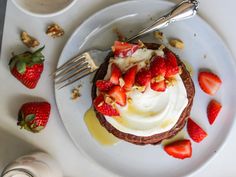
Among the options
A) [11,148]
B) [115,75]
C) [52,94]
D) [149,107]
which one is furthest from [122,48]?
[11,148]

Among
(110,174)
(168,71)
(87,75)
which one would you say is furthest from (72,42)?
(110,174)

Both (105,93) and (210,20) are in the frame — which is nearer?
(105,93)

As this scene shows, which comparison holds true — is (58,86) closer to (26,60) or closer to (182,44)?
(26,60)

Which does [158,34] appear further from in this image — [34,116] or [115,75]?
[34,116]

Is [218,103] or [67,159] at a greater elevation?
[218,103]

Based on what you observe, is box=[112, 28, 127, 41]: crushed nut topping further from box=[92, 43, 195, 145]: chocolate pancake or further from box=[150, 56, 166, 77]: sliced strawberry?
box=[150, 56, 166, 77]: sliced strawberry

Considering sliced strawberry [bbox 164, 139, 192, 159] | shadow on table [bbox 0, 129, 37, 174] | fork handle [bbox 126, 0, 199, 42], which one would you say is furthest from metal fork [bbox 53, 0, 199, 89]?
sliced strawberry [bbox 164, 139, 192, 159]

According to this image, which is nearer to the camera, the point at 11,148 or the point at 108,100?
the point at 108,100
